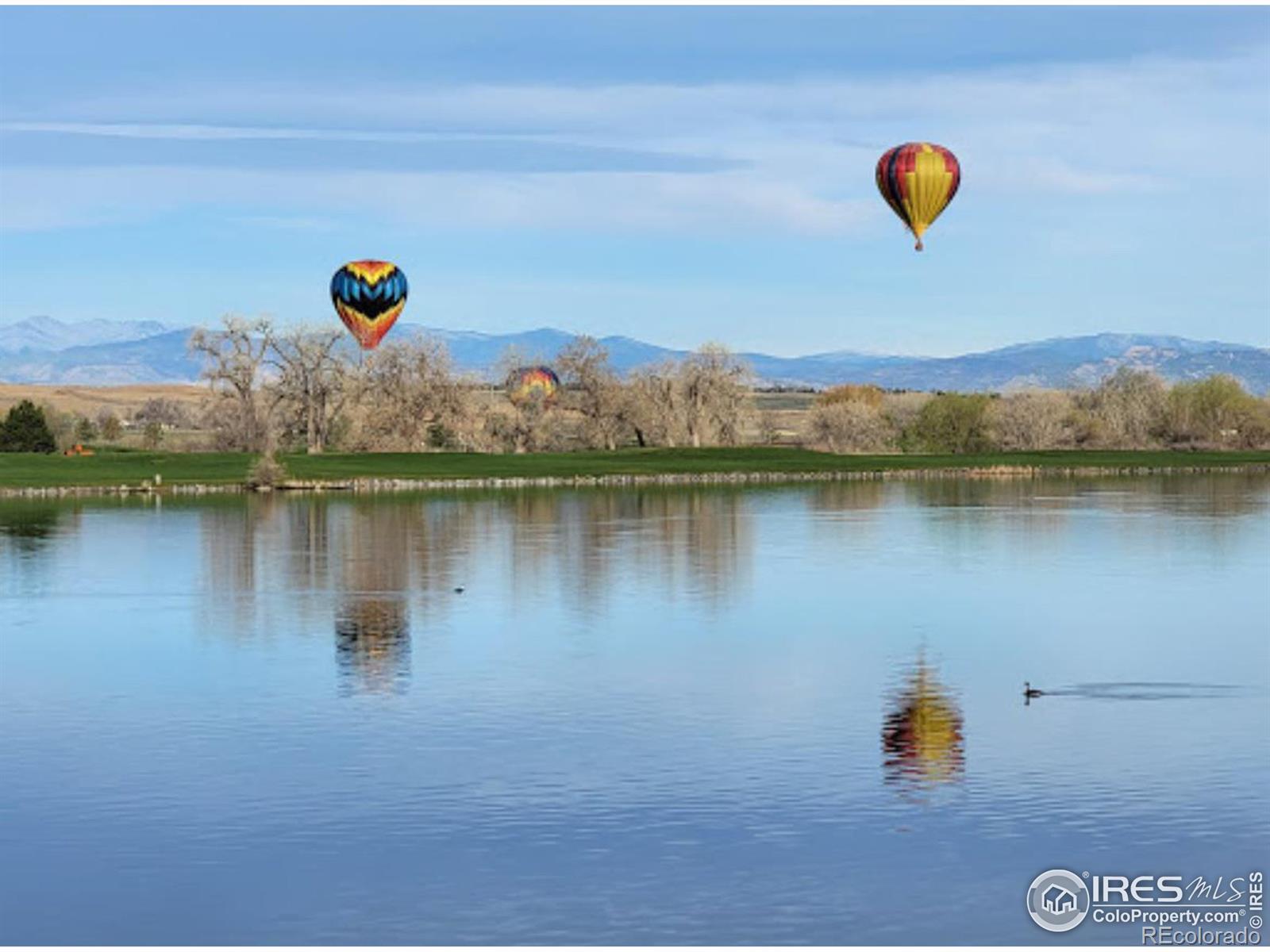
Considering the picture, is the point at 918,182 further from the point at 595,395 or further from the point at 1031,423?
the point at 1031,423

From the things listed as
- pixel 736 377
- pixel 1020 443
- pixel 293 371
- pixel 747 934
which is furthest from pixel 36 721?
pixel 1020 443

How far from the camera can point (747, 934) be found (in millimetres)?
22438

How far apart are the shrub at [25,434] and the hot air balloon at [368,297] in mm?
22232

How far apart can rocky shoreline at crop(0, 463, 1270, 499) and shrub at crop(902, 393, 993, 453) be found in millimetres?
33402

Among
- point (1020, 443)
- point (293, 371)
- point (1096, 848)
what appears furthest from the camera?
point (1020, 443)

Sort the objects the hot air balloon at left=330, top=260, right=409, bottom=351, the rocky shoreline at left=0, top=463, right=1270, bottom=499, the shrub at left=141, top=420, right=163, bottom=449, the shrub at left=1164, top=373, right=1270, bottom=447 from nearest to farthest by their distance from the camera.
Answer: the rocky shoreline at left=0, top=463, right=1270, bottom=499, the hot air balloon at left=330, top=260, right=409, bottom=351, the shrub at left=141, top=420, right=163, bottom=449, the shrub at left=1164, top=373, right=1270, bottom=447

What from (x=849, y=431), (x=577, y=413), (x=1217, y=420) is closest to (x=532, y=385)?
(x=577, y=413)

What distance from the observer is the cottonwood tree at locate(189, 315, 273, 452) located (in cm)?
14400

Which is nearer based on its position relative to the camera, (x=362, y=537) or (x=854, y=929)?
(x=854, y=929)

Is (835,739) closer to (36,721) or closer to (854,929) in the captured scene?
(854,929)

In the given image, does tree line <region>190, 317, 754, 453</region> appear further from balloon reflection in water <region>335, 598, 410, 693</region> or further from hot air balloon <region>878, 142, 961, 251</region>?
balloon reflection in water <region>335, 598, 410, 693</region>

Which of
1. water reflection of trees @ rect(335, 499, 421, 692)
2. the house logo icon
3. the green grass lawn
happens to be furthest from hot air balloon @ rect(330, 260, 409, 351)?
the house logo icon

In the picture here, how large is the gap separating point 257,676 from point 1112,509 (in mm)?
58427

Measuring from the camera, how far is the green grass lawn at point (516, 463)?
393 ft
